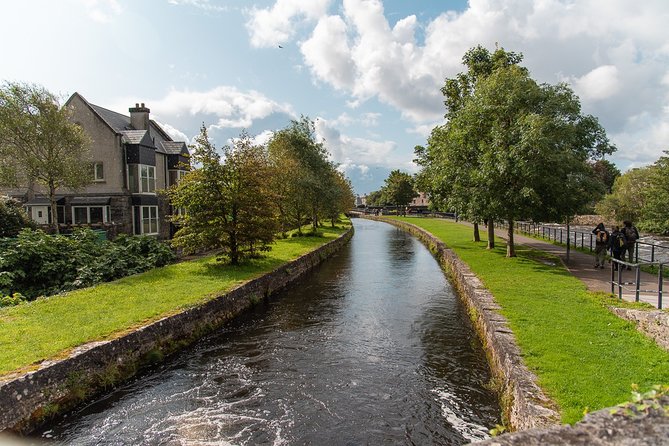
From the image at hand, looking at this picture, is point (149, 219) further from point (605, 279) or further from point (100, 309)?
point (605, 279)

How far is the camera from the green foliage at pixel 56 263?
1430 cm

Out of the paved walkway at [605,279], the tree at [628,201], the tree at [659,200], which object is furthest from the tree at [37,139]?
the tree at [628,201]

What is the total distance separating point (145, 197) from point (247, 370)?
76.0 ft

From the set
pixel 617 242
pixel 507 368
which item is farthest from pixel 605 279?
pixel 507 368

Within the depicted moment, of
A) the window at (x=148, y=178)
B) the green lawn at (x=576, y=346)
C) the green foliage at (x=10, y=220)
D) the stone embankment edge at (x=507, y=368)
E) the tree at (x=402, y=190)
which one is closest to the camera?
the stone embankment edge at (x=507, y=368)

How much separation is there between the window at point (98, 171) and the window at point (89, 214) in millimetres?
2054

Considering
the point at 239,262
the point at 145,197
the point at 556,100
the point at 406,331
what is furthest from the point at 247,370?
the point at 145,197

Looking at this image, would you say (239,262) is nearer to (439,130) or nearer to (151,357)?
(151,357)

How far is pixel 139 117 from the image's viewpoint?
32562 mm

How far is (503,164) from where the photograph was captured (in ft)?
55.9

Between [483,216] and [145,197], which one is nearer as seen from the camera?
[483,216]

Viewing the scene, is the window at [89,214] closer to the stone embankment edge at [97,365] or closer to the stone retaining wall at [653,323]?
the stone embankment edge at [97,365]

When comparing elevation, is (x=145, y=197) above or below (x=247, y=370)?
above

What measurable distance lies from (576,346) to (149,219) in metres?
28.3
